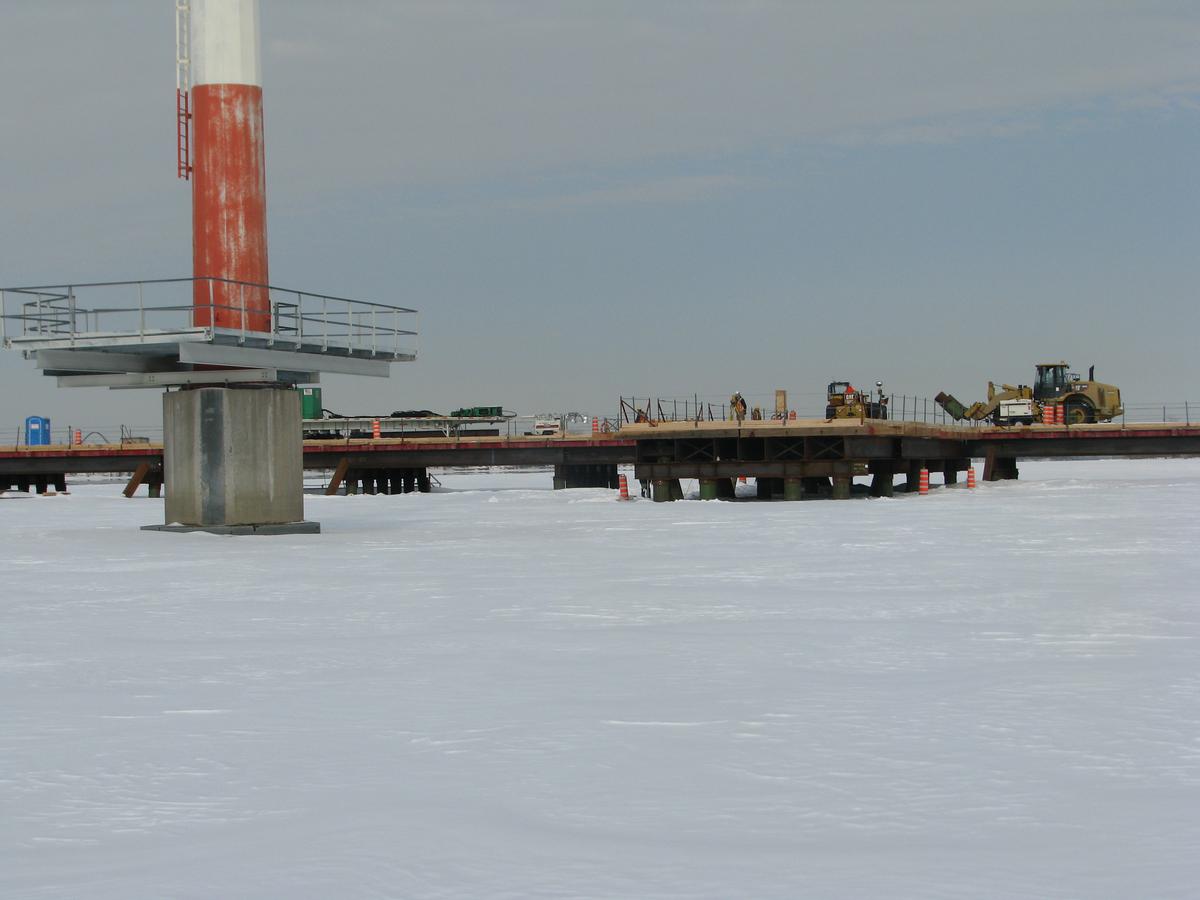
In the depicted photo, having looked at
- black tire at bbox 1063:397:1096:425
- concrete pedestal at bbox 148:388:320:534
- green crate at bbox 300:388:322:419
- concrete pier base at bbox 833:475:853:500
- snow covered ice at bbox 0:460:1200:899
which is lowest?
snow covered ice at bbox 0:460:1200:899

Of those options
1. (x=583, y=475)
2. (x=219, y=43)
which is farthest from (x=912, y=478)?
(x=219, y=43)

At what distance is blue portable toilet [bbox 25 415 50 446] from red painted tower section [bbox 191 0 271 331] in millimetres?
41915

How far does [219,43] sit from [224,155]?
2.43 meters

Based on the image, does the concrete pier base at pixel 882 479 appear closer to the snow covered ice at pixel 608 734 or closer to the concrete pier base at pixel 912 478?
the concrete pier base at pixel 912 478

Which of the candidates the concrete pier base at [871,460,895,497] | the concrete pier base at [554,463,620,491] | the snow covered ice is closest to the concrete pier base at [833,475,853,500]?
the concrete pier base at [871,460,895,497]

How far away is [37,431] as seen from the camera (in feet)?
224

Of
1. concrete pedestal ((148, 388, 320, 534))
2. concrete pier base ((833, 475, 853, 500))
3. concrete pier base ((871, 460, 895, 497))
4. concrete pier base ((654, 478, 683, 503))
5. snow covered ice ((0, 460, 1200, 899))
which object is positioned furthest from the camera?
concrete pier base ((871, 460, 895, 497))

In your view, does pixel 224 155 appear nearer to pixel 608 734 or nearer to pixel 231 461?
pixel 231 461

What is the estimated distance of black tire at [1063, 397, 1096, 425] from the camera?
59.1 metres

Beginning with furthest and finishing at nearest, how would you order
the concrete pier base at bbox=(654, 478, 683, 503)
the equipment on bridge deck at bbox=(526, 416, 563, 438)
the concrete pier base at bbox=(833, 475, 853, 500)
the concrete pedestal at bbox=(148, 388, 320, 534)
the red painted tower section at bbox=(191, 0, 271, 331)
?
the equipment on bridge deck at bbox=(526, 416, 563, 438), the concrete pier base at bbox=(654, 478, 683, 503), the concrete pier base at bbox=(833, 475, 853, 500), the red painted tower section at bbox=(191, 0, 271, 331), the concrete pedestal at bbox=(148, 388, 320, 534)

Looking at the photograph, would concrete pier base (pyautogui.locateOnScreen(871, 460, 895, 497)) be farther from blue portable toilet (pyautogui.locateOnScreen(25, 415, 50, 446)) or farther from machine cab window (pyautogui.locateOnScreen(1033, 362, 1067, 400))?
blue portable toilet (pyautogui.locateOnScreen(25, 415, 50, 446))

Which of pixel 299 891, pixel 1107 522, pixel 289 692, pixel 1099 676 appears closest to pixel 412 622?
pixel 289 692

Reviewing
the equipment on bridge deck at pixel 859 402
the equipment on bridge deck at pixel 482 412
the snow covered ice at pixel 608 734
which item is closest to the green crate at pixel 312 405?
the equipment on bridge deck at pixel 482 412

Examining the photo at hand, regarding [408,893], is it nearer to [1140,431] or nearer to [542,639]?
[542,639]
